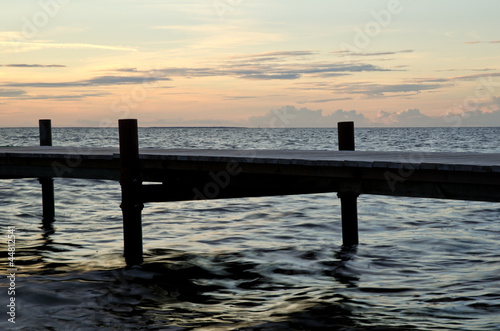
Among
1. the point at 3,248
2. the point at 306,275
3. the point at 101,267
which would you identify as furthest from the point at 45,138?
the point at 306,275

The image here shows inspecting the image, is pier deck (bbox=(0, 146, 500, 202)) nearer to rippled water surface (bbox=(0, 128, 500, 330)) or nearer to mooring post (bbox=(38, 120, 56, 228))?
rippled water surface (bbox=(0, 128, 500, 330))

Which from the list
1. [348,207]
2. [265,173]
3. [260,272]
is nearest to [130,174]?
[265,173]

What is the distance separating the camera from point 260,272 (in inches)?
388

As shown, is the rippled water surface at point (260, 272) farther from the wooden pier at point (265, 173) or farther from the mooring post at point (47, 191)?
the wooden pier at point (265, 173)

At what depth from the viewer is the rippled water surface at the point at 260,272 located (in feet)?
24.4

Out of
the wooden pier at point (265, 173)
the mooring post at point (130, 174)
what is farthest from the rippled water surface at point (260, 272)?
the wooden pier at point (265, 173)

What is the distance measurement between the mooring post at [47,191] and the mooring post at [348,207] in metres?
7.92

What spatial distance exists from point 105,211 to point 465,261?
11154 mm

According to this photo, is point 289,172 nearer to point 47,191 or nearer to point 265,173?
point 265,173

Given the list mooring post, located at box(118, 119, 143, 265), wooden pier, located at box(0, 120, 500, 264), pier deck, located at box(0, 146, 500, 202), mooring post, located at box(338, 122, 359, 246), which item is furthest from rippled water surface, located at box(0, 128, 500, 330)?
pier deck, located at box(0, 146, 500, 202)

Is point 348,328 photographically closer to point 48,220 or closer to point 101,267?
point 101,267

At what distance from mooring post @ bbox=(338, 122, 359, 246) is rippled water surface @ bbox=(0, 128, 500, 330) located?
11.8 inches

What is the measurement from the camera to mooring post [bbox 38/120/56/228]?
15427 mm

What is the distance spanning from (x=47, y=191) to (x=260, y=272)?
8.20m
